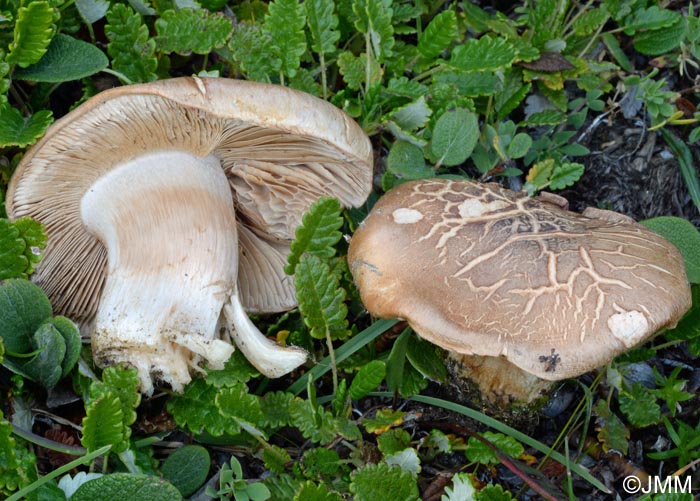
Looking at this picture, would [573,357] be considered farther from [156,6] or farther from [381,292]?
[156,6]

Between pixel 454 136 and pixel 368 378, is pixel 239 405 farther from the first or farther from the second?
pixel 454 136

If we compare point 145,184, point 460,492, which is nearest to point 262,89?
point 145,184

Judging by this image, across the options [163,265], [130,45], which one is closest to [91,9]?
[130,45]

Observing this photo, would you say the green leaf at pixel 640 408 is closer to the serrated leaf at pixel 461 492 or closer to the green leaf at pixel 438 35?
the serrated leaf at pixel 461 492

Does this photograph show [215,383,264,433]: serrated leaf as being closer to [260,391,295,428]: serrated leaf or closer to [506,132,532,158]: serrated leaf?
[260,391,295,428]: serrated leaf

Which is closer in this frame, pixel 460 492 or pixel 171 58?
pixel 460 492

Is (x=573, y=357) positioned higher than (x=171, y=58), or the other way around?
(x=171, y=58)
